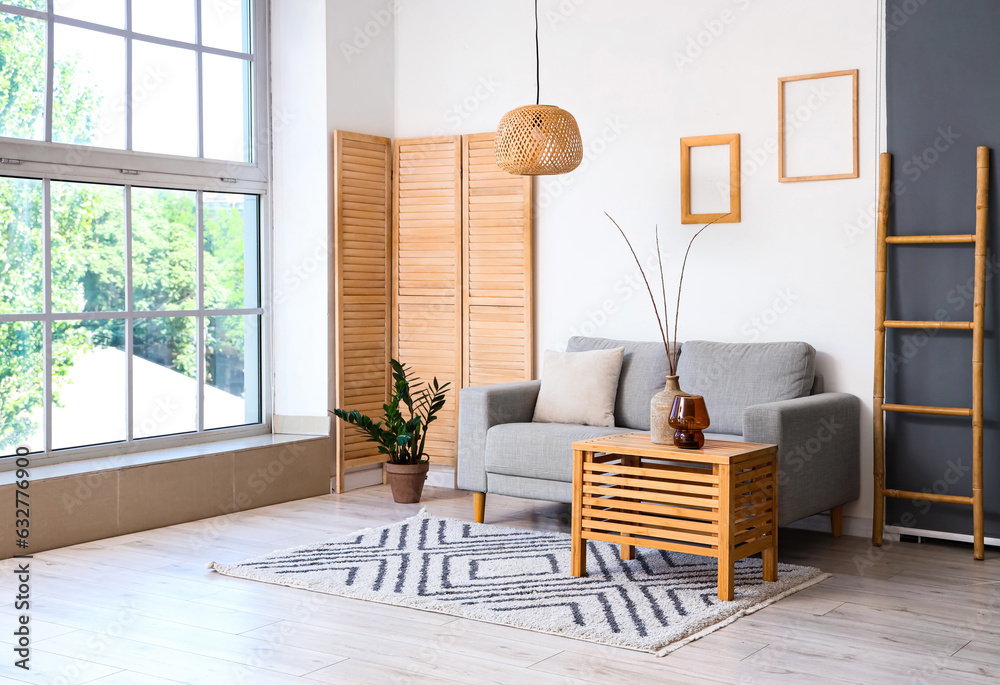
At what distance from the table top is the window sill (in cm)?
212

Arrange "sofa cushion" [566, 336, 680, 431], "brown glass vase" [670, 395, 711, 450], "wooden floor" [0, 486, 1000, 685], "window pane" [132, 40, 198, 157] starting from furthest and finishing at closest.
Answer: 1. "window pane" [132, 40, 198, 157]
2. "sofa cushion" [566, 336, 680, 431]
3. "brown glass vase" [670, 395, 711, 450]
4. "wooden floor" [0, 486, 1000, 685]

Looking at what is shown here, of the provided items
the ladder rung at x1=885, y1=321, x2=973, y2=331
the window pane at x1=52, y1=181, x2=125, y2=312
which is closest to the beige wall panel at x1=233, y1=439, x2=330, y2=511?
the window pane at x1=52, y1=181, x2=125, y2=312

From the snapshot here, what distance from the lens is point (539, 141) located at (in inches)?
179

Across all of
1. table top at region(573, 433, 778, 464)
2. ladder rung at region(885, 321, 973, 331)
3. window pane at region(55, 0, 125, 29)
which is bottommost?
table top at region(573, 433, 778, 464)

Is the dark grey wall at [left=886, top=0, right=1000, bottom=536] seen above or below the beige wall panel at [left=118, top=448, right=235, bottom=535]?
above

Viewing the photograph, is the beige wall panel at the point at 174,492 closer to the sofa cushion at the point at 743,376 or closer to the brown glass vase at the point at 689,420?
the sofa cushion at the point at 743,376

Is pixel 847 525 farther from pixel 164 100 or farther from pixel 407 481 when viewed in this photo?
pixel 164 100

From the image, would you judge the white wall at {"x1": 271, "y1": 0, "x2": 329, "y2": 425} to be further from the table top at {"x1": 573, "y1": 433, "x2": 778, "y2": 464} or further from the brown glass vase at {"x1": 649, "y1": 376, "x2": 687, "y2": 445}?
the brown glass vase at {"x1": 649, "y1": 376, "x2": 687, "y2": 445}

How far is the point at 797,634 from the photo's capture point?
10.4 feet

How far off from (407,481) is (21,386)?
1900 millimetres

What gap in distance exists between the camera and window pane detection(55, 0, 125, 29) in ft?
15.5

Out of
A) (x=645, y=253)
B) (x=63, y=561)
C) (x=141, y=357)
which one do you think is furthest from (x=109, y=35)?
(x=645, y=253)

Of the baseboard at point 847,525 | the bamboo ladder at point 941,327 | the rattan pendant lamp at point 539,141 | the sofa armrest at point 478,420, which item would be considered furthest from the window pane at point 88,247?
the bamboo ladder at point 941,327

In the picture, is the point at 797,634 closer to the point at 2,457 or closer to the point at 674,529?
the point at 674,529
